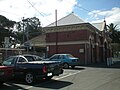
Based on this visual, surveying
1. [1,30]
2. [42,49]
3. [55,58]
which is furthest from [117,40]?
[55,58]

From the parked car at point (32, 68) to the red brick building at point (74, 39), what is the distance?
18.3 meters

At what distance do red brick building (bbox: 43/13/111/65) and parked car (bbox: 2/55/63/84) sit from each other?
60.2ft

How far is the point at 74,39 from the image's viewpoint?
105 feet

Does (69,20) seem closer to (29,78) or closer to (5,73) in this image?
(29,78)

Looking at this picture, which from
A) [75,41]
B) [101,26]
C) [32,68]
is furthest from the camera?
[101,26]

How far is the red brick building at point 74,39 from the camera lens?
31281mm

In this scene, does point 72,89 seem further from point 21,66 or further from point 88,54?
point 88,54

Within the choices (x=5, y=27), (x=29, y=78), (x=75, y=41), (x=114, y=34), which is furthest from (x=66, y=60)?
(x=114, y=34)

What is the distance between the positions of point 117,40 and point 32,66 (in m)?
57.7

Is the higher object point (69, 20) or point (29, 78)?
point (69, 20)

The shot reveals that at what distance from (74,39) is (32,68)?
20035 millimetres

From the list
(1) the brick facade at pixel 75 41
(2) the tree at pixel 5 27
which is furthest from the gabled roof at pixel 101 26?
(2) the tree at pixel 5 27

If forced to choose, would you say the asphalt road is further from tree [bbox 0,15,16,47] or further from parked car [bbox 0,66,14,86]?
tree [bbox 0,15,16,47]

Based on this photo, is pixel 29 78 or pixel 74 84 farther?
pixel 29 78
